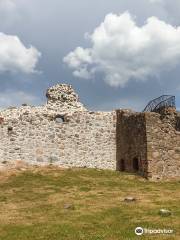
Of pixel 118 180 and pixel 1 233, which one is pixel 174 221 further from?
pixel 118 180

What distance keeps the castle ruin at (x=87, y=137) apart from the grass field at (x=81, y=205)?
1.35 m

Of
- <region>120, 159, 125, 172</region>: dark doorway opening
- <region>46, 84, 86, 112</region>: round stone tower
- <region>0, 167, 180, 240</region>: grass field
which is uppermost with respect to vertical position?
<region>46, 84, 86, 112</region>: round stone tower

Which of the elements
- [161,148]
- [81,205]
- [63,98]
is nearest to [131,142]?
[161,148]

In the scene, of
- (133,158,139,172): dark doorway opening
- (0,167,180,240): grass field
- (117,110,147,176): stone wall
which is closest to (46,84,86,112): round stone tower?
(117,110,147,176): stone wall

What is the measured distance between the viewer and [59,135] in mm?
30875

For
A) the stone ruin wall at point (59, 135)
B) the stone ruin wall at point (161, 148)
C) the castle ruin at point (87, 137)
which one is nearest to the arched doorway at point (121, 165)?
the castle ruin at point (87, 137)

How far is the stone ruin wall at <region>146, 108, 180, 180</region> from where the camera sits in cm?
2927

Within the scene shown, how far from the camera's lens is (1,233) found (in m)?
16.6

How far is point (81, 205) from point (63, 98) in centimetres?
1252

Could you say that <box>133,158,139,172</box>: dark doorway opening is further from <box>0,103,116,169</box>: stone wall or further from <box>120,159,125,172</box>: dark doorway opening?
<box>0,103,116,169</box>: stone wall

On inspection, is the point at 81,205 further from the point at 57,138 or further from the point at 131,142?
the point at 131,142

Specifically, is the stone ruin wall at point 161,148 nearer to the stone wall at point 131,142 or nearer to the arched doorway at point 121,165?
the stone wall at point 131,142

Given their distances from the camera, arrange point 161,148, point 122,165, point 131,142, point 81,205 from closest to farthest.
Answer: point 81,205 < point 161,148 < point 131,142 < point 122,165

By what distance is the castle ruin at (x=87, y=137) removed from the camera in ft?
96.6
